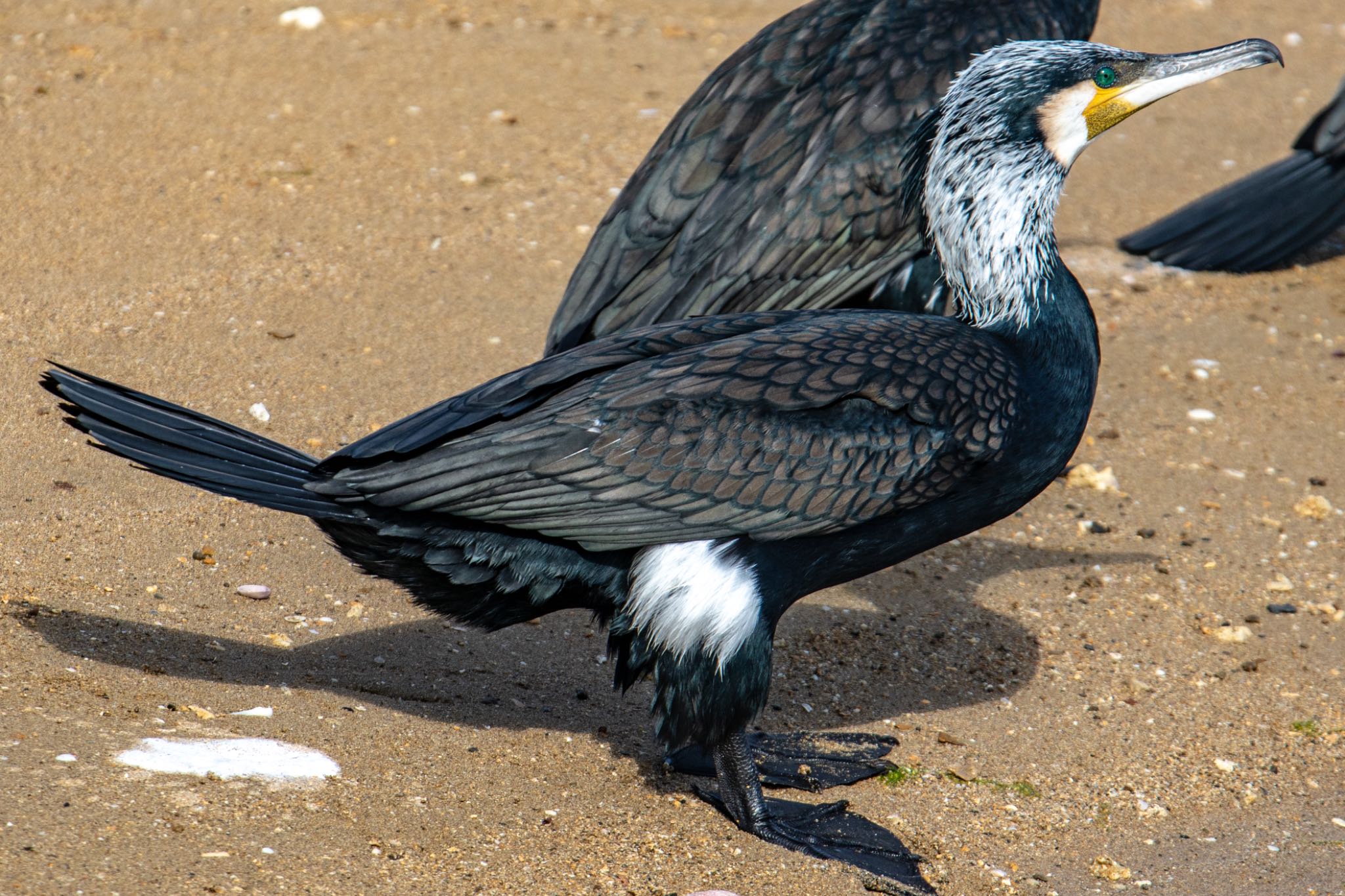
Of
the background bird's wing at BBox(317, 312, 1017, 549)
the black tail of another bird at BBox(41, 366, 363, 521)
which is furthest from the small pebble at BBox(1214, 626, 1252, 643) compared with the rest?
the black tail of another bird at BBox(41, 366, 363, 521)

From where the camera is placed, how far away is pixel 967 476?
3.62m

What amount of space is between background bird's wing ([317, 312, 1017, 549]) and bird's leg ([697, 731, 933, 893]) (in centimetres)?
59

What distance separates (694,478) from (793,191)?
5.08ft

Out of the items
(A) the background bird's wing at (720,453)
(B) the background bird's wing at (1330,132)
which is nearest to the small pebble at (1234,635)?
(A) the background bird's wing at (720,453)

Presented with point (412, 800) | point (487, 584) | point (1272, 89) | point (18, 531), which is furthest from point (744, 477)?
point (1272, 89)

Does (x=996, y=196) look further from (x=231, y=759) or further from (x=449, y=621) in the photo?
(x=231, y=759)

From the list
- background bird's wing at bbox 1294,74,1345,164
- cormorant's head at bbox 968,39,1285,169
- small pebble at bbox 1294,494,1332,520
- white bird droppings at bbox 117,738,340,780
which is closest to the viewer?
white bird droppings at bbox 117,738,340,780

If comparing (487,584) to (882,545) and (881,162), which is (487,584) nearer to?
(882,545)

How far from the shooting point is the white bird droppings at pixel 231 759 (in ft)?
10.9

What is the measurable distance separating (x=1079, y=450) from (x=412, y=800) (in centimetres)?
323

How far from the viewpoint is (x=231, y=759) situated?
135 inches

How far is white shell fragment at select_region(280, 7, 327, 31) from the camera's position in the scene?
27.3ft

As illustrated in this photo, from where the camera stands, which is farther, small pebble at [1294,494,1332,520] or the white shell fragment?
the white shell fragment

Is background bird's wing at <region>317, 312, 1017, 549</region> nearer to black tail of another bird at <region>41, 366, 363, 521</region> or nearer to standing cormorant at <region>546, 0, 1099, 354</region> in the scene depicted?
black tail of another bird at <region>41, 366, 363, 521</region>
